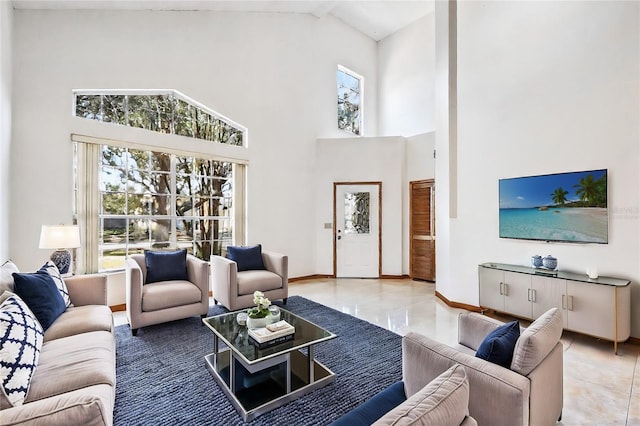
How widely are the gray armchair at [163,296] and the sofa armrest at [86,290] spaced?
1.02ft

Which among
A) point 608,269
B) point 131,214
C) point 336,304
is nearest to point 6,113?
point 131,214

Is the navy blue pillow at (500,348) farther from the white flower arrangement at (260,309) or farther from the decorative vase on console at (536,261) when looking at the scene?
the decorative vase on console at (536,261)

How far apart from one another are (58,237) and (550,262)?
528 centimetres

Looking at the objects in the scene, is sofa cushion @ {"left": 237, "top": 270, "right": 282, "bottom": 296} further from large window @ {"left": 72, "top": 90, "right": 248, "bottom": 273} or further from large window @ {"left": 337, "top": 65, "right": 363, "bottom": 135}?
large window @ {"left": 337, "top": 65, "right": 363, "bottom": 135}

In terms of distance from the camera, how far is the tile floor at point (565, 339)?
7.06 feet

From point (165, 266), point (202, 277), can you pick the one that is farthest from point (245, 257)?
point (165, 266)

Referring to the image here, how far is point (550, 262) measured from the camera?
3.51 m

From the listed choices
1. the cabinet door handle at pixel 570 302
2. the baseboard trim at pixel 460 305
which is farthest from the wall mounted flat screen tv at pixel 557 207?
the baseboard trim at pixel 460 305

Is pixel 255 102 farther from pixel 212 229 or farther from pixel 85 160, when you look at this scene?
pixel 85 160

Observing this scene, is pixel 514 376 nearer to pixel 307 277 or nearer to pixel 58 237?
pixel 58 237

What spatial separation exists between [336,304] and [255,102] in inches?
144

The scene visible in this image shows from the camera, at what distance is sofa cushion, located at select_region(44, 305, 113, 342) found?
7.47 ft

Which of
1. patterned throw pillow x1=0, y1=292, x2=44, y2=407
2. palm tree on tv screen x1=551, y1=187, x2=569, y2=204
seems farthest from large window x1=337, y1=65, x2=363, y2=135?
patterned throw pillow x1=0, y1=292, x2=44, y2=407

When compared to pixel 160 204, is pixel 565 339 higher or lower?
lower
